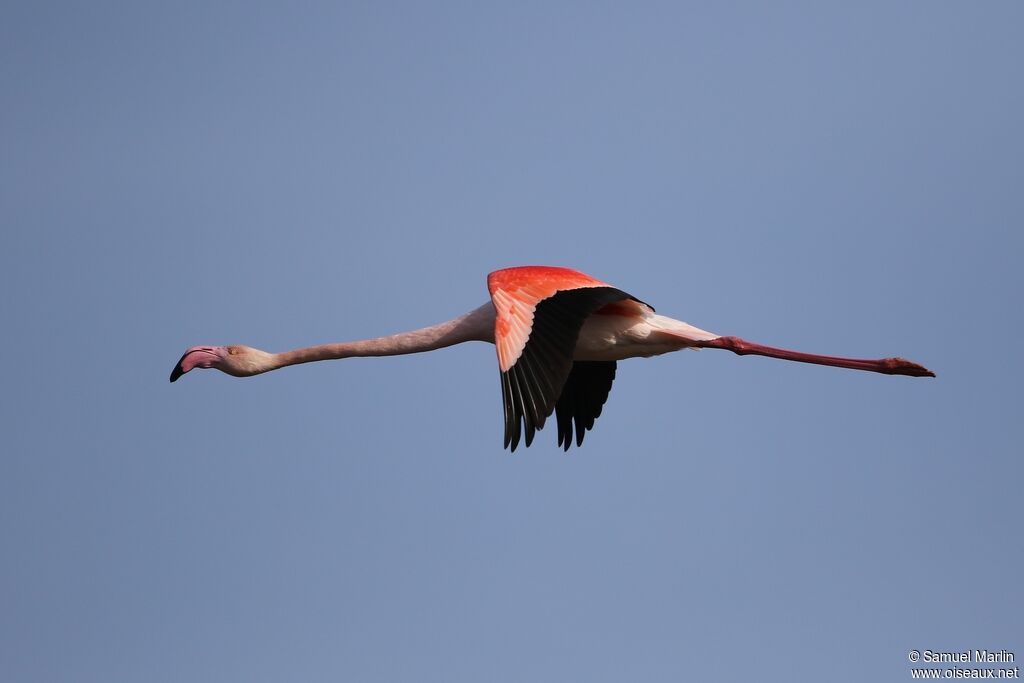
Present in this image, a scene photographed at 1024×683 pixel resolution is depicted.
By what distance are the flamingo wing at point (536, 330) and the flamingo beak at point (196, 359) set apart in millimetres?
3943

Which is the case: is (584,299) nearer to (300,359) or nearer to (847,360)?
(847,360)

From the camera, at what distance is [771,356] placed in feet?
47.4

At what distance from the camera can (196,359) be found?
1548 centimetres

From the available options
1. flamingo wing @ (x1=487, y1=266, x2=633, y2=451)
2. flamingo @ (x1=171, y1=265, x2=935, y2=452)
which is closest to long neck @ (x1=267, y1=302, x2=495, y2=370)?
flamingo @ (x1=171, y1=265, x2=935, y2=452)

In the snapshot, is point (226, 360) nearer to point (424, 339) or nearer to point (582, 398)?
point (424, 339)

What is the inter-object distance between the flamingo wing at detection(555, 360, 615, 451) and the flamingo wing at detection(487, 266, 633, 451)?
2112 millimetres

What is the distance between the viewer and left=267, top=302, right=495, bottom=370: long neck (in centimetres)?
1440

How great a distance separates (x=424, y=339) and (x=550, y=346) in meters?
3.09

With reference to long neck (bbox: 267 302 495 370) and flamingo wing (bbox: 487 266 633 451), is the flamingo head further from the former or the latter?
flamingo wing (bbox: 487 266 633 451)

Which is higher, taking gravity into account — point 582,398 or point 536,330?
point 536,330

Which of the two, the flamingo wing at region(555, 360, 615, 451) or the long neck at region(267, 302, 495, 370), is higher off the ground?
the long neck at region(267, 302, 495, 370)

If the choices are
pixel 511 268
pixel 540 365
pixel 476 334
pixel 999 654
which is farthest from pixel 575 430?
pixel 999 654

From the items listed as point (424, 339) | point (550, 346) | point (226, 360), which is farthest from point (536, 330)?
point (226, 360)

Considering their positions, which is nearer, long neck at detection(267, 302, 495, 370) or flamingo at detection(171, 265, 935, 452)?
flamingo at detection(171, 265, 935, 452)
